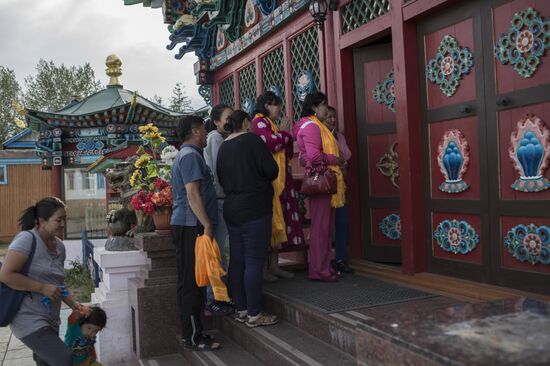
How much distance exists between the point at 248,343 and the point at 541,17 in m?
3.15

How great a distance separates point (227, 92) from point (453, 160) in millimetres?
5629

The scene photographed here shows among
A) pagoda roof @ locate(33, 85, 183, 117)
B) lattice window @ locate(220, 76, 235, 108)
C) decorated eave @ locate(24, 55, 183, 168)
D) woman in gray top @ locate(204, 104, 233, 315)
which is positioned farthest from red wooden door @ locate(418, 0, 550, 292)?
pagoda roof @ locate(33, 85, 183, 117)

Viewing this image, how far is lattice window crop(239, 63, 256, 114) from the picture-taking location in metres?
8.38

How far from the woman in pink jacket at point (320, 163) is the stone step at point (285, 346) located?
84 cm

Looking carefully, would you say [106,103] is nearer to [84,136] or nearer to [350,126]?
[84,136]

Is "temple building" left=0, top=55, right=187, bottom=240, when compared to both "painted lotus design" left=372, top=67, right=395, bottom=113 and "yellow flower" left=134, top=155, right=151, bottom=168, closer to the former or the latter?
"yellow flower" left=134, top=155, right=151, bottom=168

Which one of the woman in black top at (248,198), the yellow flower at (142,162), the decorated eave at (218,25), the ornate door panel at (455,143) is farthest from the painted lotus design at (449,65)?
the yellow flower at (142,162)

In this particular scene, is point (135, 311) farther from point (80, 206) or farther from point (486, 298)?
point (80, 206)

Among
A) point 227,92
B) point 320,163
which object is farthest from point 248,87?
point 320,163

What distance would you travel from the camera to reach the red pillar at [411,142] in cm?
482

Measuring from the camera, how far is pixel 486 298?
4055mm

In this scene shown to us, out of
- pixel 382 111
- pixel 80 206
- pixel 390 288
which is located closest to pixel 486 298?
pixel 390 288

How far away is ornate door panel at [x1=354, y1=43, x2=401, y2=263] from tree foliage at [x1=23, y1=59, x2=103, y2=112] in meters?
36.8

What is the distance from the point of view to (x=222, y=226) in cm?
477
